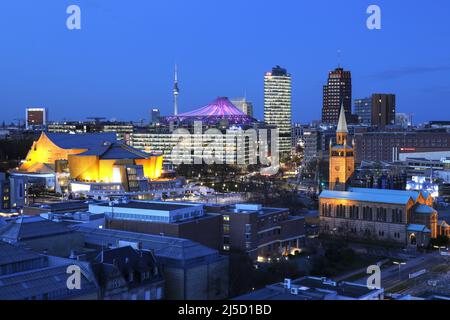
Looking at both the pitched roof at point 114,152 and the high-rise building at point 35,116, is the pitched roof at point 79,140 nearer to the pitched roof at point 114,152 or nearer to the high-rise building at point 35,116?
the pitched roof at point 114,152

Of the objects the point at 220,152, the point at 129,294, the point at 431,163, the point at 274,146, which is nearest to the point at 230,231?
the point at 129,294

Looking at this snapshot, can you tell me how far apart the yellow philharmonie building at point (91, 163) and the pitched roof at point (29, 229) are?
20.4 m


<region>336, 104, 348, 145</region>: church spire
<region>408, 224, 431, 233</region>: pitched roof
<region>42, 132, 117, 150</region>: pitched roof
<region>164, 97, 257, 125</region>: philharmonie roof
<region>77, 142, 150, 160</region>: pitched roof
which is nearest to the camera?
<region>408, 224, 431, 233</region>: pitched roof

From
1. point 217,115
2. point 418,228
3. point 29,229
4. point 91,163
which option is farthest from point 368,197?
point 217,115

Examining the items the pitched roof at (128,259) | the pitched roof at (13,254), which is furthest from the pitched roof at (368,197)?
the pitched roof at (13,254)

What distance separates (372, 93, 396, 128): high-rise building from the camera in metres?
125

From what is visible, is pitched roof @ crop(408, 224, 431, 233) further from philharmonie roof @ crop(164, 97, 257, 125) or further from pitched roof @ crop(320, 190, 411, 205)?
philharmonie roof @ crop(164, 97, 257, 125)

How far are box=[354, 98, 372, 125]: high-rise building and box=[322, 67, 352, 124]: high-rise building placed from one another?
1141 centimetres

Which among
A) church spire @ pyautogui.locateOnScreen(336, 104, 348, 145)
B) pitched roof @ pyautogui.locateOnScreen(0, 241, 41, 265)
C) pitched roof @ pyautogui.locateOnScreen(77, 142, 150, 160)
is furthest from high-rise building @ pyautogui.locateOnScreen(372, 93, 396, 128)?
pitched roof @ pyautogui.locateOnScreen(0, 241, 41, 265)

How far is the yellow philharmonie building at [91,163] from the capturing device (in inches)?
1705

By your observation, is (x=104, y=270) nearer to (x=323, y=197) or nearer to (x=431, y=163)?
(x=323, y=197)

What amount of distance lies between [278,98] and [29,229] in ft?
320

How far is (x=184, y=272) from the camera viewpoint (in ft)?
57.6

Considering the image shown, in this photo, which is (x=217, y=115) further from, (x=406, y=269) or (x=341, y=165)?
(x=406, y=269)
